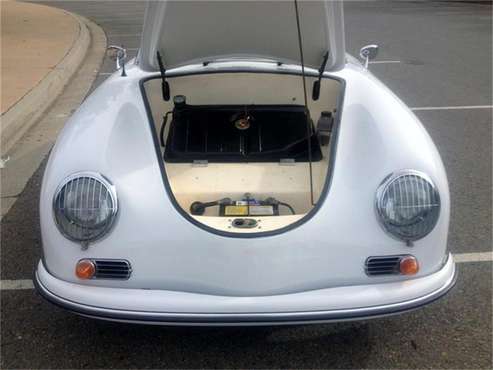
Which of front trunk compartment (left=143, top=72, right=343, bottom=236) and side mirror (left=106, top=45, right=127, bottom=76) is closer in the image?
front trunk compartment (left=143, top=72, right=343, bottom=236)

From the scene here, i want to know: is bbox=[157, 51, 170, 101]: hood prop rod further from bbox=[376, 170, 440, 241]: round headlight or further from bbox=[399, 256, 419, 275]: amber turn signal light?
bbox=[399, 256, 419, 275]: amber turn signal light

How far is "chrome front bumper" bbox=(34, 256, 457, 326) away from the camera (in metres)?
2.15

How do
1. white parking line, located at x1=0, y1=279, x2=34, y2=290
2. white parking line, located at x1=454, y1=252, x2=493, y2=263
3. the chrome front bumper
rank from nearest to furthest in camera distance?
1. the chrome front bumper
2. white parking line, located at x1=0, y1=279, x2=34, y2=290
3. white parking line, located at x1=454, y1=252, x2=493, y2=263

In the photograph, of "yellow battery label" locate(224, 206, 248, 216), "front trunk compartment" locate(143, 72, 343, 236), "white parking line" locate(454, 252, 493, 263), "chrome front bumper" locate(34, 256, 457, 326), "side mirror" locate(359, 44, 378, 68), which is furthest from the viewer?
"side mirror" locate(359, 44, 378, 68)

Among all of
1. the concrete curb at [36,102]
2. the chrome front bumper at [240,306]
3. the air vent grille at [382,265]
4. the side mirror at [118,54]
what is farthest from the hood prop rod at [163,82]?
the concrete curb at [36,102]

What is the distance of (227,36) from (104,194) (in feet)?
4.43

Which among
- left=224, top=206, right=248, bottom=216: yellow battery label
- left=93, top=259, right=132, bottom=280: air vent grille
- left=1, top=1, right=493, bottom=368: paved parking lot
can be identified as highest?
left=93, top=259, right=132, bottom=280: air vent grille

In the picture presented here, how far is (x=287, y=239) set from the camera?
7.20ft

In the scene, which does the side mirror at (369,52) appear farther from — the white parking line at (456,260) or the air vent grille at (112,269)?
the air vent grille at (112,269)

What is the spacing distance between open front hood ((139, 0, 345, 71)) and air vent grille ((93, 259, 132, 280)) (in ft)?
4.40

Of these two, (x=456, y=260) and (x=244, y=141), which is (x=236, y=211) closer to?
(x=244, y=141)

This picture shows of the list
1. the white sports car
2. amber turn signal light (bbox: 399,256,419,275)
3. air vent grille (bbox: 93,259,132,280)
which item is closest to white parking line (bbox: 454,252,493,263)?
the white sports car

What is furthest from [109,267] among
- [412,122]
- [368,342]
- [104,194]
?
[412,122]

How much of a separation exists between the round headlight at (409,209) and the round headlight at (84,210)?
1.04m
